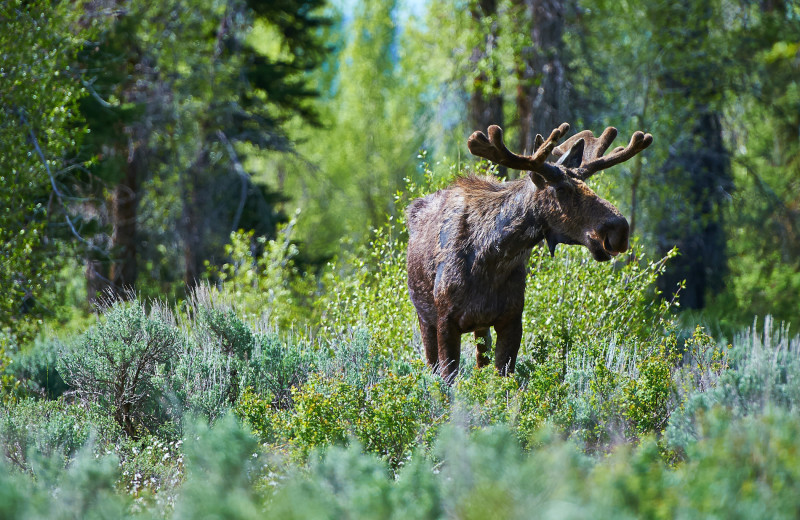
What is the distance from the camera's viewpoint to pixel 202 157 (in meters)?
14.6

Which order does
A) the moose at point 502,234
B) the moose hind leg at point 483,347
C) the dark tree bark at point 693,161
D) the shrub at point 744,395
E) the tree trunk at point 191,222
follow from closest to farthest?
the shrub at point 744,395 < the moose at point 502,234 < the moose hind leg at point 483,347 < the dark tree bark at point 693,161 < the tree trunk at point 191,222

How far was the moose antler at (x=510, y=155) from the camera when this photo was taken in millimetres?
5094

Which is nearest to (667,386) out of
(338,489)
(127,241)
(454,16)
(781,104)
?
(338,489)

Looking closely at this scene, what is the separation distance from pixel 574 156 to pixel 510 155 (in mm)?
590

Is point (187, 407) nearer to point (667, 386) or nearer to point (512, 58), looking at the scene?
point (667, 386)

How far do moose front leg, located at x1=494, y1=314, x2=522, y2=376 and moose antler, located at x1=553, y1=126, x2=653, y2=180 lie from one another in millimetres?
1045

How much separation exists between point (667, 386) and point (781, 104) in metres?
12.1

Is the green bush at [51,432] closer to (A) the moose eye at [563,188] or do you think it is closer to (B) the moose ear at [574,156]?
(A) the moose eye at [563,188]

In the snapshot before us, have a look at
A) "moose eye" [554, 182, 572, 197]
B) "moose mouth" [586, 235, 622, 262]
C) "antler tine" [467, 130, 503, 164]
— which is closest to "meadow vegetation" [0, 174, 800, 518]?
"moose mouth" [586, 235, 622, 262]

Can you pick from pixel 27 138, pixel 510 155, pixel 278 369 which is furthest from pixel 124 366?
pixel 27 138

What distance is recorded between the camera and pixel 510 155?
17.0 ft

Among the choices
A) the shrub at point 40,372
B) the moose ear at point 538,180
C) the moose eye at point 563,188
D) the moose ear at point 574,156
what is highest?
the moose ear at point 574,156

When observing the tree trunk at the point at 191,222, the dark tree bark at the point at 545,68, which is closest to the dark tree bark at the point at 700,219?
the dark tree bark at the point at 545,68

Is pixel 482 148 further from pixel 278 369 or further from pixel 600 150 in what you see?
pixel 278 369
